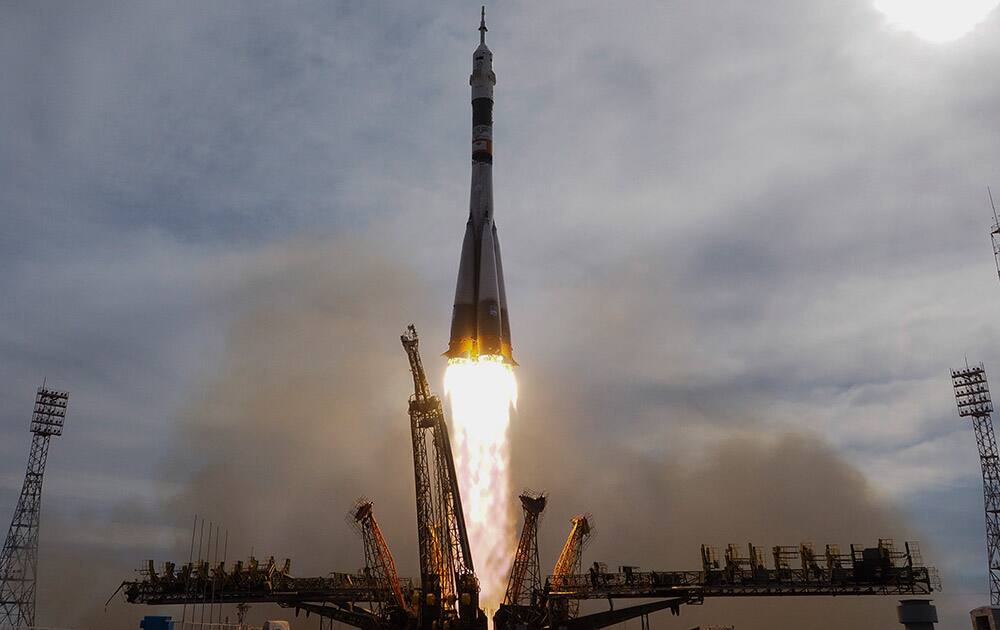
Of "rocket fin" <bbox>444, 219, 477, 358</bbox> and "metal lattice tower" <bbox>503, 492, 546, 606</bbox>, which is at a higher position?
"rocket fin" <bbox>444, 219, 477, 358</bbox>

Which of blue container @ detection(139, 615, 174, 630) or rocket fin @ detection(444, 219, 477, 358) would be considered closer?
blue container @ detection(139, 615, 174, 630)

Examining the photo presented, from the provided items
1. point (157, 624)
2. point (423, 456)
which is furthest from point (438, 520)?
point (157, 624)

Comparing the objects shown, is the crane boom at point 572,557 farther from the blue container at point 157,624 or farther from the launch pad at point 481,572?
the blue container at point 157,624

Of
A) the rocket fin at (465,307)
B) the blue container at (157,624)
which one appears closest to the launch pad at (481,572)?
the rocket fin at (465,307)

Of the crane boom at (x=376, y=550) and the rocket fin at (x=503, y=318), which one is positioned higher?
the rocket fin at (x=503, y=318)

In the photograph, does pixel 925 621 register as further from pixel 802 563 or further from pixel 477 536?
pixel 477 536

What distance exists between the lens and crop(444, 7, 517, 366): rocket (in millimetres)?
69562

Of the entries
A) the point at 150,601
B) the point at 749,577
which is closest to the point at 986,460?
the point at 749,577

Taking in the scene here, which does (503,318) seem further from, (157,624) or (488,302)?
(157,624)

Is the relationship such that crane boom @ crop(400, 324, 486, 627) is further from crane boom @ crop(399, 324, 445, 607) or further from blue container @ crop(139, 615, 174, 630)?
blue container @ crop(139, 615, 174, 630)

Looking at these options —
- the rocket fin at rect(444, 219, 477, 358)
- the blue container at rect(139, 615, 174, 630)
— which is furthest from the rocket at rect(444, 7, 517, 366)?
the blue container at rect(139, 615, 174, 630)

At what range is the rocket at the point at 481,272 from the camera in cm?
6956

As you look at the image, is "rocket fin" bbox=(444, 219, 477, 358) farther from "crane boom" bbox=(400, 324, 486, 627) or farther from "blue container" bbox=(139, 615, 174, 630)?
"blue container" bbox=(139, 615, 174, 630)

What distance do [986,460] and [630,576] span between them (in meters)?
46.1
